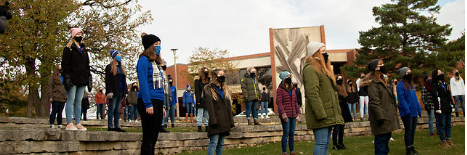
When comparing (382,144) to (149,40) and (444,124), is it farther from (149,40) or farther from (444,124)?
(149,40)

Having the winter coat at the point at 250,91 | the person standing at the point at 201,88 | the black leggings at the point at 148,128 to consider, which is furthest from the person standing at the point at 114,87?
the winter coat at the point at 250,91

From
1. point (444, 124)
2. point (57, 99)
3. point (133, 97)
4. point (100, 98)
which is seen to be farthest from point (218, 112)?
point (100, 98)

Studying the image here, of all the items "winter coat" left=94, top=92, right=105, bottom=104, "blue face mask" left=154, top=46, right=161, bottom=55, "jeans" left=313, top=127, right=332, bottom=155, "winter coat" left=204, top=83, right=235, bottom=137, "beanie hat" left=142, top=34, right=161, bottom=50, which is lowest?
"jeans" left=313, top=127, right=332, bottom=155

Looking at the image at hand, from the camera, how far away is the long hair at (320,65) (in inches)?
212

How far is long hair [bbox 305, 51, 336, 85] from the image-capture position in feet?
17.7

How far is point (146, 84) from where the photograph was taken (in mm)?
4941

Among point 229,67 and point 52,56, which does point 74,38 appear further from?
point 229,67

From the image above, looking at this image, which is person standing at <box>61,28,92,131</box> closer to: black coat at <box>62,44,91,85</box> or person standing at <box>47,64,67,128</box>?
black coat at <box>62,44,91,85</box>

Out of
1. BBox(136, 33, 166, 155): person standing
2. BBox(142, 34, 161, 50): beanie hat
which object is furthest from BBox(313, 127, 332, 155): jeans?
BBox(142, 34, 161, 50): beanie hat

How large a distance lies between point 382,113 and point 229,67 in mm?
35099

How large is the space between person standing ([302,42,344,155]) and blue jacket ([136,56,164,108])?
81.5 inches

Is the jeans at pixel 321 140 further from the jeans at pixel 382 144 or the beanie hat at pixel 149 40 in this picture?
the beanie hat at pixel 149 40

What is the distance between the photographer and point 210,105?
20.6 feet

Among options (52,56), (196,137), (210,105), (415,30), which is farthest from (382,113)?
(415,30)
